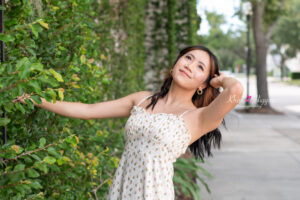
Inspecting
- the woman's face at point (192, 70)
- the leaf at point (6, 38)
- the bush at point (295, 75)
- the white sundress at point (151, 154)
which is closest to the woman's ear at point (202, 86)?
the woman's face at point (192, 70)

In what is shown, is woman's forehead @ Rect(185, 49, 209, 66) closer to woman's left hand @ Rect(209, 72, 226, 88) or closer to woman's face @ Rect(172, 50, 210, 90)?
woman's face @ Rect(172, 50, 210, 90)

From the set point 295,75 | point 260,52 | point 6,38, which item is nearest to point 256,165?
point 6,38

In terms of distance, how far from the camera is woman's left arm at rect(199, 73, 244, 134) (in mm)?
2086

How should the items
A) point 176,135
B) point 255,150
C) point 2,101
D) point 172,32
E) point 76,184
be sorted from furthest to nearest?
1. point 255,150
2. point 172,32
3. point 76,184
4. point 176,135
5. point 2,101

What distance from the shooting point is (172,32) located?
750 cm

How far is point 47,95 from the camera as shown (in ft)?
4.80

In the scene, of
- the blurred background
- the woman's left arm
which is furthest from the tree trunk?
the woman's left arm

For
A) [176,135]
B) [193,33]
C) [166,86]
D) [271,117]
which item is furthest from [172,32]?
[271,117]

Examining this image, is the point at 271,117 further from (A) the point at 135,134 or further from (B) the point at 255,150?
(A) the point at 135,134

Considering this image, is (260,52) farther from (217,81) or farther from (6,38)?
(6,38)


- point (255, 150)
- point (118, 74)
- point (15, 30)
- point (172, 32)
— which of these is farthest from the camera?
point (255, 150)

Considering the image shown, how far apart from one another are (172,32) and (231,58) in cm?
7130

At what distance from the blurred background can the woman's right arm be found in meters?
0.06

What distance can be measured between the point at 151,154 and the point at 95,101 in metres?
0.82
